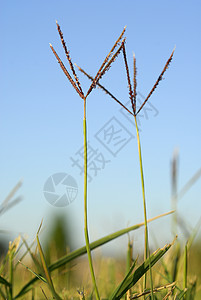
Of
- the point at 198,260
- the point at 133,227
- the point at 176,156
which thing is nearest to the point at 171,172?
the point at 176,156

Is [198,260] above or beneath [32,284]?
beneath

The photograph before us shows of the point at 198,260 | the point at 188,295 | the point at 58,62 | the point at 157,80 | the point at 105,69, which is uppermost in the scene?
the point at 58,62

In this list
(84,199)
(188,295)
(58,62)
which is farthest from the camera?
(188,295)

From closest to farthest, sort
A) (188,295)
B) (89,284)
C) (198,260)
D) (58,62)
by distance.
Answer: (58,62), (188,295), (89,284), (198,260)

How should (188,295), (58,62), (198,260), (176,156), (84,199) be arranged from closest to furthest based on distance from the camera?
(84,199) < (58,62) < (176,156) < (188,295) < (198,260)

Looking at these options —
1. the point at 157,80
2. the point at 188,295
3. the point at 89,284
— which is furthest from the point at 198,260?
the point at 157,80

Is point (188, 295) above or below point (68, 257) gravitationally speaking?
below

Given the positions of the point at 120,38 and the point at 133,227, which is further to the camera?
the point at 133,227

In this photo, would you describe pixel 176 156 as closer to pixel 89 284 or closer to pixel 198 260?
pixel 89 284

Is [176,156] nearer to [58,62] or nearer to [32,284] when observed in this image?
[58,62]
